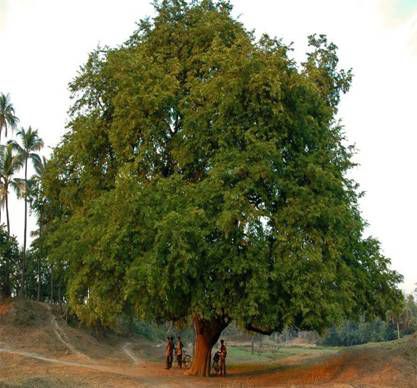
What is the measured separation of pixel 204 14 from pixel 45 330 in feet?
89.2

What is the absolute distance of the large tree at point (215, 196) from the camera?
19.7m

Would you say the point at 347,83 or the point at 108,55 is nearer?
the point at 108,55

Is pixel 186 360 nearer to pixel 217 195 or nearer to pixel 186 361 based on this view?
pixel 186 361

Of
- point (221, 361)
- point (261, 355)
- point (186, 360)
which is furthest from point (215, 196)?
point (261, 355)

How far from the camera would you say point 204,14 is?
2612 centimetres

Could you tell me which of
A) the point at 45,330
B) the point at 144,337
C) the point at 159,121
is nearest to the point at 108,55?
the point at 159,121

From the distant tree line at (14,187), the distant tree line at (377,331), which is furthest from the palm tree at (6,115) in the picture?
the distant tree line at (377,331)

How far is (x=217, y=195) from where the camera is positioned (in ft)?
66.6

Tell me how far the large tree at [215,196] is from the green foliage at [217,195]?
2.6 inches

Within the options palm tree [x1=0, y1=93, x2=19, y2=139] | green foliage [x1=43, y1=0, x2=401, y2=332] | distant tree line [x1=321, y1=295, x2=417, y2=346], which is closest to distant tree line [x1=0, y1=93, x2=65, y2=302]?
palm tree [x1=0, y1=93, x2=19, y2=139]

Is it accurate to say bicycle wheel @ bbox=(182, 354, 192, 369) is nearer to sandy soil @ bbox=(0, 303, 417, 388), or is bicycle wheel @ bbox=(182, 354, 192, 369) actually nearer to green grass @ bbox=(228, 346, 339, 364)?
sandy soil @ bbox=(0, 303, 417, 388)

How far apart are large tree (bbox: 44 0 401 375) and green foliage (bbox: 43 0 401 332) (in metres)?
0.07

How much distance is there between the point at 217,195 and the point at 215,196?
0.19 metres

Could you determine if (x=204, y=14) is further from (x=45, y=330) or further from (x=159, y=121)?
(x=45, y=330)
